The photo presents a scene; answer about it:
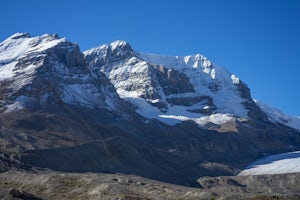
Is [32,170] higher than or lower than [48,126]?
lower

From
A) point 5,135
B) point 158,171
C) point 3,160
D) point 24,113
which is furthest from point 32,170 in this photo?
point 24,113

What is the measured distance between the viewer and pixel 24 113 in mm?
195250

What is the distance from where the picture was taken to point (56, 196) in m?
65.4

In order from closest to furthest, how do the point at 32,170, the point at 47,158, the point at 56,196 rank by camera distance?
the point at 56,196
the point at 32,170
the point at 47,158

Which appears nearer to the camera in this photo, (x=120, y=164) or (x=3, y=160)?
(x=3, y=160)

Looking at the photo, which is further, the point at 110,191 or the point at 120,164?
the point at 120,164

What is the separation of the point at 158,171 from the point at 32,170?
53.0 m

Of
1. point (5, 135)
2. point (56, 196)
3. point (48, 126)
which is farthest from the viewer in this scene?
point (48, 126)

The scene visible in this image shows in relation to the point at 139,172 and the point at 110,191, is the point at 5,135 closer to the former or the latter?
the point at 139,172

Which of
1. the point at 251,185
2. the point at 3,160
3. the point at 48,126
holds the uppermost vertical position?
the point at 48,126

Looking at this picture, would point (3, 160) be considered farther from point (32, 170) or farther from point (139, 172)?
point (139, 172)

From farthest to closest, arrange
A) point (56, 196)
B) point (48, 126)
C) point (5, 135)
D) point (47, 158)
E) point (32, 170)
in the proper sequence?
1. point (48, 126)
2. point (5, 135)
3. point (47, 158)
4. point (32, 170)
5. point (56, 196)

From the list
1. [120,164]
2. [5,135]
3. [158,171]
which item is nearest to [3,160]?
[5,135]

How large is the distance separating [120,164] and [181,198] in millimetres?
102070
